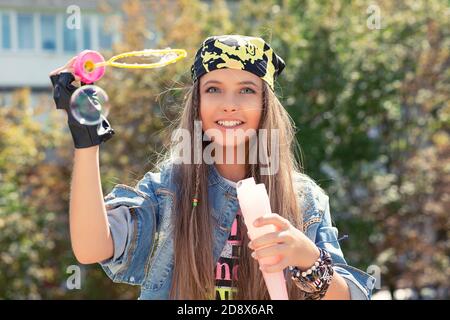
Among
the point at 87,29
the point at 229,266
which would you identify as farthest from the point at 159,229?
the point at 87,29

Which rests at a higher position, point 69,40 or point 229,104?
point 69,40

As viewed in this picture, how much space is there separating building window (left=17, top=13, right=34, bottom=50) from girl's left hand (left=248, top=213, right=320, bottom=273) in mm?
17653

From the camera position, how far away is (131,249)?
8.04 ft

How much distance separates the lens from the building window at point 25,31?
740 inches

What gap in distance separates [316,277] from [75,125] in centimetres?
80

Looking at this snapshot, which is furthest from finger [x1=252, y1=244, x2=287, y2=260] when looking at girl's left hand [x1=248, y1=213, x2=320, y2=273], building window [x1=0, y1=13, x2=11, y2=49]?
building window [x1=0, y1=13, x2=11, y2=49]

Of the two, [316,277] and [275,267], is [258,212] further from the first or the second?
[316,277]

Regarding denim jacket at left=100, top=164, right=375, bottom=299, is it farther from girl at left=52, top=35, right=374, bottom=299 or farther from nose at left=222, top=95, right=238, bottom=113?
nose at left=222, top=95, right=238, bottom=113

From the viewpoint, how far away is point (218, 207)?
2.63 metres

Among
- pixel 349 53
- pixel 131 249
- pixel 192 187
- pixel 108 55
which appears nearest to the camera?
pixel 131 249

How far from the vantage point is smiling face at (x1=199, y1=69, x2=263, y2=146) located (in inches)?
103
